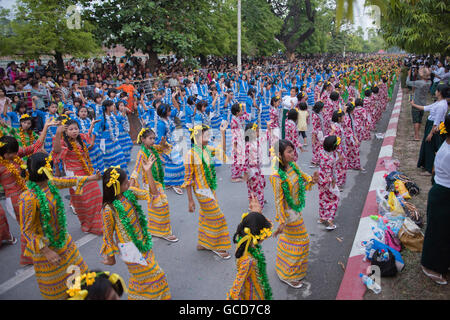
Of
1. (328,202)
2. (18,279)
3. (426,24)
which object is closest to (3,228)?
(18,279)

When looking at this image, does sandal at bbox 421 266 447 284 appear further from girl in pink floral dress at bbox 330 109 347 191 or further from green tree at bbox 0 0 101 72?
green tree at bbox 0 0 101 72

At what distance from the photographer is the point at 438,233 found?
3498mm

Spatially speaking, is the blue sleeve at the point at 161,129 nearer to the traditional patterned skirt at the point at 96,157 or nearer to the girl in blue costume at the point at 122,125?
the traditional patterned skirt at the point at 96,157

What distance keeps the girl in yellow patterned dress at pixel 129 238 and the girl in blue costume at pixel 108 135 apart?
4.00 m

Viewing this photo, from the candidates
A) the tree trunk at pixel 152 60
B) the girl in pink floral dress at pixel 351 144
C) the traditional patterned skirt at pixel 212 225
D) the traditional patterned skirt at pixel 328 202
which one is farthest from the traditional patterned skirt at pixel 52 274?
the tree trunk at pixel 152 60

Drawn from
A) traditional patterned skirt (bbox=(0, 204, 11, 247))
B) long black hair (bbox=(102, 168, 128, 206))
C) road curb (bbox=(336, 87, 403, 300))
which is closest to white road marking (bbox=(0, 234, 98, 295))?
traditional patterned skirt (bbox=(0, 204, 11, 247))

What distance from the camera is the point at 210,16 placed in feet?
62.8

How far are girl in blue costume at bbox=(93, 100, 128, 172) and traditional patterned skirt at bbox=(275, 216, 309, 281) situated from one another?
4567 millimetres

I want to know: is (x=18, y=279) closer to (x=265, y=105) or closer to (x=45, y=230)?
(x=45, y=230)

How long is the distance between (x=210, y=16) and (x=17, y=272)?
17685mm

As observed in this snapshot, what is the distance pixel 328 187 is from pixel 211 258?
200 centimetres

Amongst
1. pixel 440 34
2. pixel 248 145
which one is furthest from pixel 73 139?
pixel 440 34

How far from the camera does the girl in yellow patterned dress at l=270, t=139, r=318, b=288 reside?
371cm

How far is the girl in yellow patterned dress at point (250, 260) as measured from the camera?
275 cm
